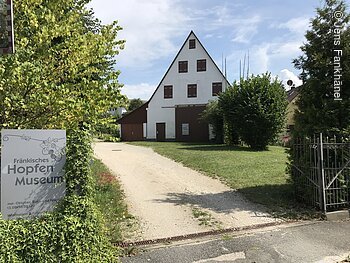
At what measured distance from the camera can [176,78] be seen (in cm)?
3859

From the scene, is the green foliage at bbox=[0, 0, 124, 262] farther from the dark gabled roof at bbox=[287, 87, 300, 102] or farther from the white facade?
the white facade

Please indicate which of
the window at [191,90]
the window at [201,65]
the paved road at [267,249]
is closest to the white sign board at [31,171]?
the paved road at [267,249]

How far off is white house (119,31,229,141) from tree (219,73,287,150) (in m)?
12.8

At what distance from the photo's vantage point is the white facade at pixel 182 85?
124ft

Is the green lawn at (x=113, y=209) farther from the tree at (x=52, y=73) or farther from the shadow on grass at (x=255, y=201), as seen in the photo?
the shadow on grass at (x=255, y=201)

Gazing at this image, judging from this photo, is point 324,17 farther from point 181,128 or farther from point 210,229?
point 181,128

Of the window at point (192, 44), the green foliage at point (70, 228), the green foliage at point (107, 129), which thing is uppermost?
the window at point (192, 44)

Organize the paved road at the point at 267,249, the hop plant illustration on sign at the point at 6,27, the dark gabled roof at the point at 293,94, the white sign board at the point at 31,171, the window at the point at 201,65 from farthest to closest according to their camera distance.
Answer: the window at the point at 201,65 < the dark gabled roof at the point at 293,94 < the paved road at the point at 267,249 < the hop plant illustration on sign at the point at 6,27 < the white sign board at the point at 31,171

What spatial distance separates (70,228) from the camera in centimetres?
434

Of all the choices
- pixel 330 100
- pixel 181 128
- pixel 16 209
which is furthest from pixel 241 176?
pixel 181 128

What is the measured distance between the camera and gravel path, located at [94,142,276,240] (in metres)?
6.93

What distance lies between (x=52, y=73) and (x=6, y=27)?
98cm

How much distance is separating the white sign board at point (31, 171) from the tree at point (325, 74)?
6335 millimetres

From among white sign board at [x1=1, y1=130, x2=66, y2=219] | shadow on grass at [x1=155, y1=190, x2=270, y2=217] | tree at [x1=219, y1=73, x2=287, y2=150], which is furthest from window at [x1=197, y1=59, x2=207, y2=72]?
white sign board at [x1=1, y1=130, x2=66, y2=219]
